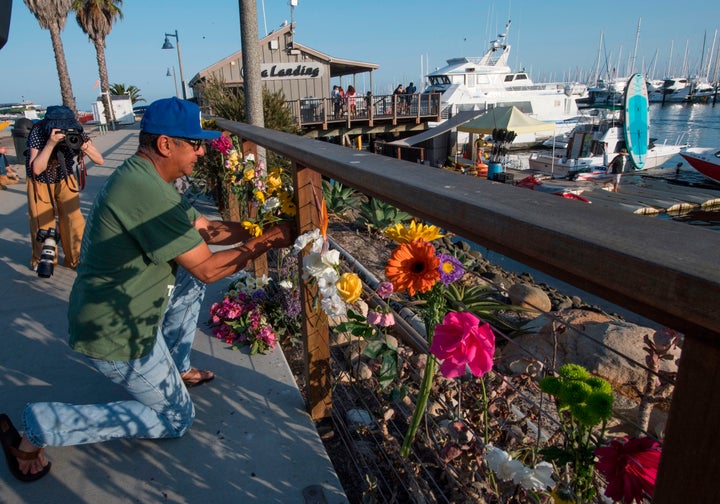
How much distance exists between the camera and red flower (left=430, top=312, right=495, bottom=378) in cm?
109

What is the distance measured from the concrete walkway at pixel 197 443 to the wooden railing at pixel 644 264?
1446mm

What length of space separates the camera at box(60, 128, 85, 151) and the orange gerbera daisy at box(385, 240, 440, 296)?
12.7 ft

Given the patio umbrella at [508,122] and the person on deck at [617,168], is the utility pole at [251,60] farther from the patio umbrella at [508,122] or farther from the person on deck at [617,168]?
the person on deck at [617,168]

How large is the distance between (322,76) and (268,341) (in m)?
26.4

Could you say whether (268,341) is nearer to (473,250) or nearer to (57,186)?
(57,186)

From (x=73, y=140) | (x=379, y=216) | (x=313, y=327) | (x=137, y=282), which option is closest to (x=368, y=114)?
(x=379, y=216)

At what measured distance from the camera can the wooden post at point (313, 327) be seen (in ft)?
7.23

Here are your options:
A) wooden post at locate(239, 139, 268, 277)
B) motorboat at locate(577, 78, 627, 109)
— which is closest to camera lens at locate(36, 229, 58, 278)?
wooden post at locate(239, 139, 268, 277)

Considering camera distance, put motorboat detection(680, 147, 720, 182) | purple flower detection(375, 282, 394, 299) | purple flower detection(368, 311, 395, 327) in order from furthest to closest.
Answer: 1. motorboat detection(680, 147, 720, 182)
2. purple flower detection(368, 311, 395, 327)
3. purple flower detection(375, 282, 394, 299)

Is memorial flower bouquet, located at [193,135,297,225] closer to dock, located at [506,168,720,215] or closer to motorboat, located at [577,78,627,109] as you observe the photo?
dock, located at [506,168,720,215]

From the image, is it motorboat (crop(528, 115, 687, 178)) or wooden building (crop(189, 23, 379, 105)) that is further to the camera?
wooden building (crop(189, 23, 379, 105))

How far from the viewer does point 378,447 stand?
2.33m

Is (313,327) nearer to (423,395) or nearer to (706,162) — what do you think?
(423,395)

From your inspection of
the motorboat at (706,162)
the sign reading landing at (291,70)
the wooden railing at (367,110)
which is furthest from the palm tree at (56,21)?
the motorboat at (706,162)
